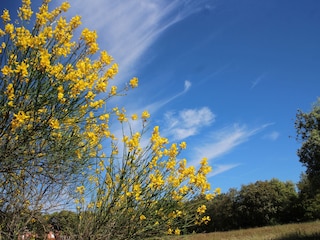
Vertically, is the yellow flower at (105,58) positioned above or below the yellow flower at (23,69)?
above

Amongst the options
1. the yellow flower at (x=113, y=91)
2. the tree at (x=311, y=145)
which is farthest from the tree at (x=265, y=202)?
the yellow flower at (x=113, y=91)

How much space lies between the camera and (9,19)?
417cm

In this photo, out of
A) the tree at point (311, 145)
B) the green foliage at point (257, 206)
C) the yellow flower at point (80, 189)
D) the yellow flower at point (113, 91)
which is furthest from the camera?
the green foliage at point (257, 206)

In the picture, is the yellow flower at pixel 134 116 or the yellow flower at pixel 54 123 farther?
the yellow flower at pixel 134 116

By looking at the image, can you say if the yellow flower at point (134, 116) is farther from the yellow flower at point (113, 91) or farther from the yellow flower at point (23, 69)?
the yellow flower at point (23, 69)

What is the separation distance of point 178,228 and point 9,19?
3721mm

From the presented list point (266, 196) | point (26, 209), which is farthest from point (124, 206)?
point (266, 196)

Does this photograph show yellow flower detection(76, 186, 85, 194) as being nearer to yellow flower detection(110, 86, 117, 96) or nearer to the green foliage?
yellow flower detection(110, 86, 117, 96)

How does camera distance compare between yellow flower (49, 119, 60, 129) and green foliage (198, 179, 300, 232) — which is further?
green foliage (198, 179, 300, 232)

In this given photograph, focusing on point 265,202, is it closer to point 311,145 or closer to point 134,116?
point 311,145

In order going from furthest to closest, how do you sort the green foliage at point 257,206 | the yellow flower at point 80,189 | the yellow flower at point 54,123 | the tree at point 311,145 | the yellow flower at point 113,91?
1. the green foliage at point 257,206
2. the tree at point 311,145
3. the yellow flower at point 80,189
4. the yellow flower at point 113,91
5. the yellow flower at point 54,123

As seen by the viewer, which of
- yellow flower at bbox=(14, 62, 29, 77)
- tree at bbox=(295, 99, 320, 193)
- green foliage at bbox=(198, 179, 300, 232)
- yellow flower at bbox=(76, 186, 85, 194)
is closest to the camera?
yellow flower at bbox=(14, 62, 29, 77)

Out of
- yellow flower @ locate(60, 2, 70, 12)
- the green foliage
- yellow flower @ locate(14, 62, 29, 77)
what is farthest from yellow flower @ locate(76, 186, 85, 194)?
the green foliage

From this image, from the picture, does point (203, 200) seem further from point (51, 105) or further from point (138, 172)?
point (51, 105)
